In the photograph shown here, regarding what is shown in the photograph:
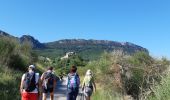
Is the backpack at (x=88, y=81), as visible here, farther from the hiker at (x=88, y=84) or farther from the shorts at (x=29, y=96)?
the shorts at (x=29, y=96)

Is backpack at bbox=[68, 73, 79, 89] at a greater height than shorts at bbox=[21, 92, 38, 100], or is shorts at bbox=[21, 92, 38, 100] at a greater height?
backpack at bbox=[68, 73, 79, 89]

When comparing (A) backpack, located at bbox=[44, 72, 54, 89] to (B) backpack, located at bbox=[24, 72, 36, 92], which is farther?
(A) backpack, located at bbox=[44, 72, 54, 89]

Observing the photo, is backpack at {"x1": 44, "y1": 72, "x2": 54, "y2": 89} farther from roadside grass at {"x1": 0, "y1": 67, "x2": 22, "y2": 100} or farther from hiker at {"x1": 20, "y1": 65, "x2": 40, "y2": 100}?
hiker at {"x1": 20, "y1": 65, "x2": 40, "y2": 100}

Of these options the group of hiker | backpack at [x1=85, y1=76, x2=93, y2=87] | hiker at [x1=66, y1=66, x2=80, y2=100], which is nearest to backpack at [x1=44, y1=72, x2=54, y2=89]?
the group of hiker

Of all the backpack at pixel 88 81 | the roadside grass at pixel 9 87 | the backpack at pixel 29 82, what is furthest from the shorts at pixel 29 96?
the backpack at pixel 88 81

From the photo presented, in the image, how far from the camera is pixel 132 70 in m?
27.7

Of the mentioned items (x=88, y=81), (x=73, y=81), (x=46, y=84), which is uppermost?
(x=88, y=81)

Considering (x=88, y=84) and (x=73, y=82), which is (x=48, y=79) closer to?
(x=73, y=82)

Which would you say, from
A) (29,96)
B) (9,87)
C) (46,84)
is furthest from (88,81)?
(9,87)

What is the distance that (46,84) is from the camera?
19.8 meters

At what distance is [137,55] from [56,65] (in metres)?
50.2

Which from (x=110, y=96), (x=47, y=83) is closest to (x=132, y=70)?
(x=110, y=96)

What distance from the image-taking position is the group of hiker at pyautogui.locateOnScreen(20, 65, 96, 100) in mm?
→ 16312

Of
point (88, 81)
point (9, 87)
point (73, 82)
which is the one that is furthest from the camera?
point (9, 87)
